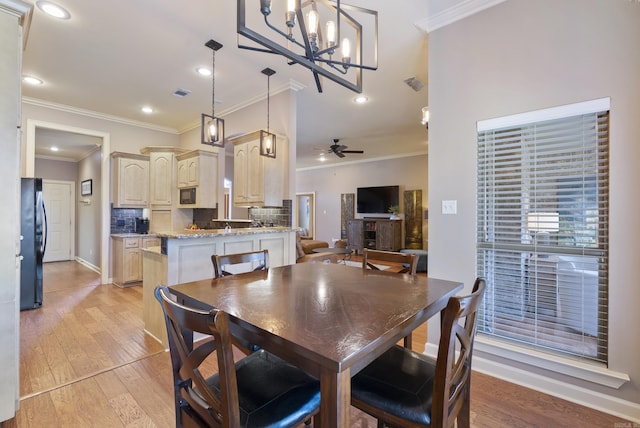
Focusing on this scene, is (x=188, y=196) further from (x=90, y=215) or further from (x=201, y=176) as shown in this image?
(x=90, y=215)

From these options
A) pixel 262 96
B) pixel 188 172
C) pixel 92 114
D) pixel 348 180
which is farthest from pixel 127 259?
pixel 348 180

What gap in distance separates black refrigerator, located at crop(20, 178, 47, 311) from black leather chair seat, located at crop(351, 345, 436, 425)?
174 inches

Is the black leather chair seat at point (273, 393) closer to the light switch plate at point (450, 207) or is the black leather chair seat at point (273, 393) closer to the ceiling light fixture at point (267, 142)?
the light switch plate at point (450, 207)

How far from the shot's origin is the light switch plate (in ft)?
8.05

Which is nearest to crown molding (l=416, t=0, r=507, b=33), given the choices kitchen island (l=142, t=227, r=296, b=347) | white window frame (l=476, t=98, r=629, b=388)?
white window frame (l=476, t=98, r=629, b=388)

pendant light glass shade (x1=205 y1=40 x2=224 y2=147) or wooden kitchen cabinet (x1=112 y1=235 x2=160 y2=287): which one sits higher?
pendant light glass shade (x1=205 y1=40 x2=224 y2=147)

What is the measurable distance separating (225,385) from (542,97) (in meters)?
2.58

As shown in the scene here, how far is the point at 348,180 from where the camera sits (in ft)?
31.6

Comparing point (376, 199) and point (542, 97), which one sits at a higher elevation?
point (542, 97)

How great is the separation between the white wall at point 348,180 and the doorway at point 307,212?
0.49 ft

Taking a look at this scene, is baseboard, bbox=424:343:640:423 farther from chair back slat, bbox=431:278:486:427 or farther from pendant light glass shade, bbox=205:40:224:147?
pendant light glass shade, bbox=205:40:224:147

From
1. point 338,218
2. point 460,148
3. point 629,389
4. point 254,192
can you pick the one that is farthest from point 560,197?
point 338,218

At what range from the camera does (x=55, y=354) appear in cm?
259

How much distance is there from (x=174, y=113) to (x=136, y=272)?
2754 millimetres
